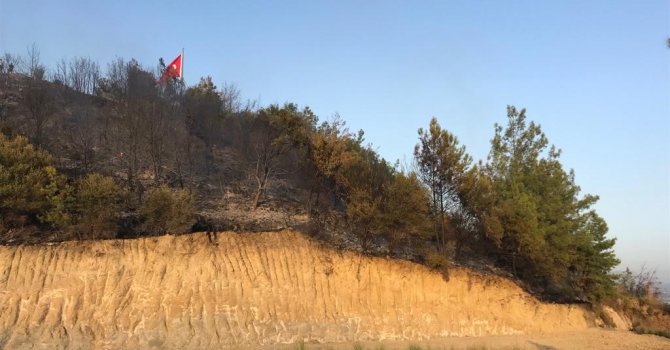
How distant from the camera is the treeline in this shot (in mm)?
21016

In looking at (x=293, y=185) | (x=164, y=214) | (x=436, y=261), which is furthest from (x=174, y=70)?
(x=436, y=261)

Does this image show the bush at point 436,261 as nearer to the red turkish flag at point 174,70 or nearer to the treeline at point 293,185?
the treeline at point 293,185

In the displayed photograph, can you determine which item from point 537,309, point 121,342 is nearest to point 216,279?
point 121,342

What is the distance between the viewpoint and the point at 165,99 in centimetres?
3139

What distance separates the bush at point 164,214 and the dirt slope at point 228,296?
562 mm

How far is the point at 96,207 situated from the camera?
20422mm

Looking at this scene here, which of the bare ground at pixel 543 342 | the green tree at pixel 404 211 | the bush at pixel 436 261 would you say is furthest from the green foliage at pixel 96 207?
the bush at pixel 436 261

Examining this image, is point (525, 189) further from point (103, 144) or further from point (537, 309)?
point (103, 144)

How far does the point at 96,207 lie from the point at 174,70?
64.3 feet

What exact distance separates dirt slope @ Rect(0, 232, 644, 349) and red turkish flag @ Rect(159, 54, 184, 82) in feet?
59.1

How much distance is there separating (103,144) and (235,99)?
1404 cm

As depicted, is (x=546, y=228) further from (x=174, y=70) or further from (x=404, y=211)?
(x=174, y=70)

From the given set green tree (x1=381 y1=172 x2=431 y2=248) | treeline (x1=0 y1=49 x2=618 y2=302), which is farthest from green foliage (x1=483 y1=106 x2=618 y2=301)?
green tree (x1=381 y1=172 x2=431 y2=248)

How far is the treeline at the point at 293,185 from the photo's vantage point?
827 inches
